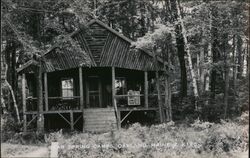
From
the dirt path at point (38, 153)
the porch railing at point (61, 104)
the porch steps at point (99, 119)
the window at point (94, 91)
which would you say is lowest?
the dirt path at point (38, 153)

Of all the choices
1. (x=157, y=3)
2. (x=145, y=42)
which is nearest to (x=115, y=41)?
(x=145, y=42)

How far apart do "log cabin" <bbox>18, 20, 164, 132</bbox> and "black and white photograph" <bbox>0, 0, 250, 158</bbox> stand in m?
0.06

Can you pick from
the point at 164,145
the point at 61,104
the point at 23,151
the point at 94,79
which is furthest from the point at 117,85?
the point at 164,145

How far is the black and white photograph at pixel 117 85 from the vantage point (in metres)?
17.1

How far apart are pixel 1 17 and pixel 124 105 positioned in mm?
12843

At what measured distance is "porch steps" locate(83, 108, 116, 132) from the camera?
25406 millimetres

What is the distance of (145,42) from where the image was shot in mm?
24641

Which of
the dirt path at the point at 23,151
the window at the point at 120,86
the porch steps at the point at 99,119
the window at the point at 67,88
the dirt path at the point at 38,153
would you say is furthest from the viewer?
the window at the point at 120,86

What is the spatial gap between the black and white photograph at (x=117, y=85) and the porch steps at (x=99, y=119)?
6cm

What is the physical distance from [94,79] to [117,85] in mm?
1885

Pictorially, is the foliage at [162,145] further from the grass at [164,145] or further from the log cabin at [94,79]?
the log cabin at [94,79]

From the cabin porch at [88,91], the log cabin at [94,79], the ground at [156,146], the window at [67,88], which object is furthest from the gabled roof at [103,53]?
the ground at [156,146]

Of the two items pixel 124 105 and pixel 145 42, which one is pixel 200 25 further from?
pixel 124 105

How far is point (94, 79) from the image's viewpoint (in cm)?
2930
